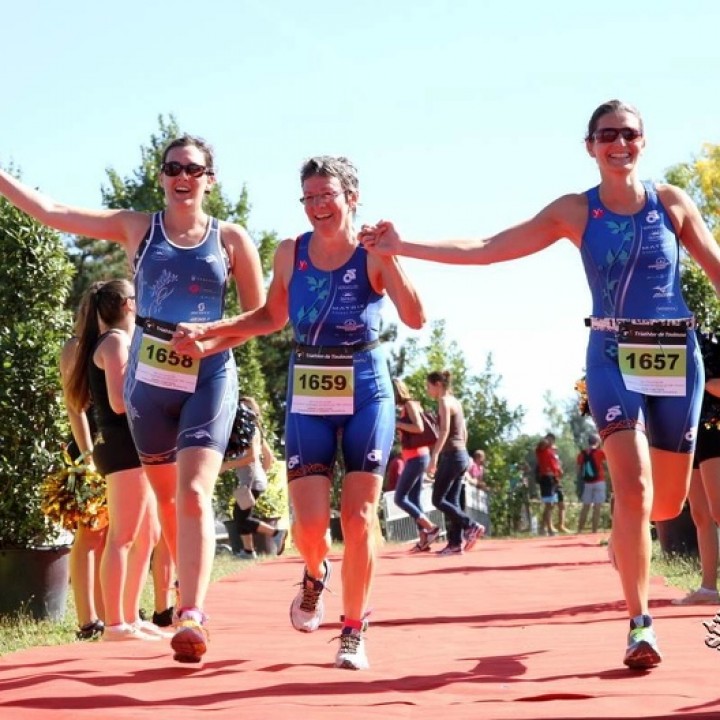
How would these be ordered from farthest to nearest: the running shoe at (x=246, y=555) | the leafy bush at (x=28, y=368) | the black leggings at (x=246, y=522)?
the black leggings at (x=246, y=522)
the running shoe at (x=246, y=555)
the leafy bush at (x=28, y=368)

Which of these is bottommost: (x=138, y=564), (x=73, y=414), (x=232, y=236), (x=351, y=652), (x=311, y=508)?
(x=351, y=652)

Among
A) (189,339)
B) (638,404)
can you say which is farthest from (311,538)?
(638,404)

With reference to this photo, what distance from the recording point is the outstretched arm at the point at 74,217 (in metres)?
6.41

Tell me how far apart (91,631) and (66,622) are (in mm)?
1416

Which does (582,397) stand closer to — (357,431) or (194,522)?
(357,431)

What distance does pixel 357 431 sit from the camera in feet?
20.2

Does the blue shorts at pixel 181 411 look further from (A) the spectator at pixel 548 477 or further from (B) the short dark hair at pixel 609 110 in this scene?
(A) the spectator at pixel 548 477

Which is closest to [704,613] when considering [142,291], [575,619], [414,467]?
[575,619]

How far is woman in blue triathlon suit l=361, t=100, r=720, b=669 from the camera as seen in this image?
232 inches

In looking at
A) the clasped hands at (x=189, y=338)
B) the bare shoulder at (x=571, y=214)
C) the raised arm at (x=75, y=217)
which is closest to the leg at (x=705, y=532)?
the bare shoulder at (x=571, y=214)

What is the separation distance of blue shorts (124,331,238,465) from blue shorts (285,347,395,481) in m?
0.30

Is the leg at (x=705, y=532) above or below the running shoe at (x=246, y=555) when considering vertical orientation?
above

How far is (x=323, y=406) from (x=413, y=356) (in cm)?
3056

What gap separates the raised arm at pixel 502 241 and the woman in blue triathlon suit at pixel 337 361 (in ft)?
0.87
